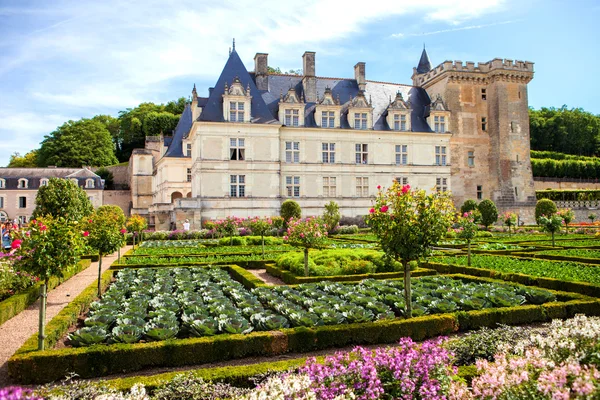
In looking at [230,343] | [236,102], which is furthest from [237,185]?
[230,343]

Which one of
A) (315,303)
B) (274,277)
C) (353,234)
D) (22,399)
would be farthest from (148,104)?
(22,399)

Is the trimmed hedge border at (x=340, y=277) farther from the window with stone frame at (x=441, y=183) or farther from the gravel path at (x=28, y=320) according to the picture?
the window with stone frame at (x=441, y=183)

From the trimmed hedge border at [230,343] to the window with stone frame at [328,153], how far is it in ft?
82.1

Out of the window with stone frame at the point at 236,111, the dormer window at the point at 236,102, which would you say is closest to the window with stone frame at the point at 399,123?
the dormer window at the point at 236,102

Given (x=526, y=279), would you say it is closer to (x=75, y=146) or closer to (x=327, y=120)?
(x=327, y=120)

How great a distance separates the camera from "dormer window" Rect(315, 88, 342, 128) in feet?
107

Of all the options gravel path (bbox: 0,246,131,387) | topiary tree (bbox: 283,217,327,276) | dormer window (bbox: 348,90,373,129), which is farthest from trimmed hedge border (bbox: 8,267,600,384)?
dormer window (bbox: 348,90,373,129)

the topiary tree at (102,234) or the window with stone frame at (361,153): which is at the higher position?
the window with stone frame at (361,153)

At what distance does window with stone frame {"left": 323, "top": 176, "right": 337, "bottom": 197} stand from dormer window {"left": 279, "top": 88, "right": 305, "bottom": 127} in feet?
14.2

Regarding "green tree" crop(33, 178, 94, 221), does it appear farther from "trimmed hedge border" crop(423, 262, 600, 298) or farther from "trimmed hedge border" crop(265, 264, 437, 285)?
"trimmed hedge border" crop(423, 262, 600, 298)

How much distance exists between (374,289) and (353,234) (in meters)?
18.8

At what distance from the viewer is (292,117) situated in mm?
32156

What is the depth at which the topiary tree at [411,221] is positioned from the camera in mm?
8016

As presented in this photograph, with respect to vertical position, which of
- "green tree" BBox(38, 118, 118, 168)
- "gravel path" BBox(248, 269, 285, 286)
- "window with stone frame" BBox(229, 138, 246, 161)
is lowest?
"gravel path" BBox(248, 269, 285, 286)
